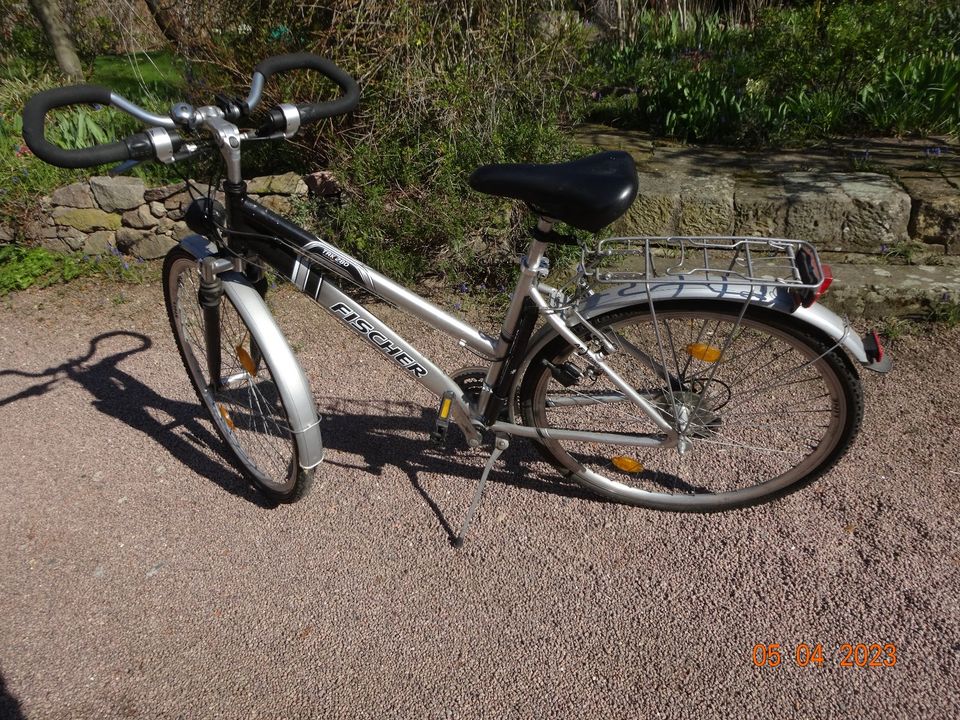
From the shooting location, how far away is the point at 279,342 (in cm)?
223

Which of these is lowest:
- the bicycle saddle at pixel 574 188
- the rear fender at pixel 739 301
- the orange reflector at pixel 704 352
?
the orange reflector at pixel 704 352

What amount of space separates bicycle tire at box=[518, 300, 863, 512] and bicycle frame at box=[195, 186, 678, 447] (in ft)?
0.32

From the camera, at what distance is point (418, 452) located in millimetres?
2945

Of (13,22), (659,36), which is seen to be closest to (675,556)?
(659,36)

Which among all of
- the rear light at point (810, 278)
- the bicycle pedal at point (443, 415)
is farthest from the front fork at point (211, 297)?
the rear light at point (810, 278)

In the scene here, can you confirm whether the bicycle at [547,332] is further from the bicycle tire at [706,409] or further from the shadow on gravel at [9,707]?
the shadow on gravel at [9,707]

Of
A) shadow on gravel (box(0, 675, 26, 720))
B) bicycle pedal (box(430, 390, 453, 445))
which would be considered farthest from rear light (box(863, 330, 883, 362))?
shadow on gravel (box(0, 675, 26, 720))

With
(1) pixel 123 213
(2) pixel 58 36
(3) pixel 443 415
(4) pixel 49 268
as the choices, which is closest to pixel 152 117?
(3) pixel 443 415

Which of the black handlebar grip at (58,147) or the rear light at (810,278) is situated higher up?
the black handlebar grip at (58,147)

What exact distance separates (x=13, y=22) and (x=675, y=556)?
9.28 meters

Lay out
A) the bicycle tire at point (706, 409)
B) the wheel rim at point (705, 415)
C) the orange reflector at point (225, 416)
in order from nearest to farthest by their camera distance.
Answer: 1. the bicycle tire at point (706, 409)
2. the wheel rim at point (705, 415)
3. the orange reflector at point (225, 416)

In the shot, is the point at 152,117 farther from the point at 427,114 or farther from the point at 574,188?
the point at 427,114

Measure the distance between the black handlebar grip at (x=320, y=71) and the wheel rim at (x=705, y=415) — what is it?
1.09m
